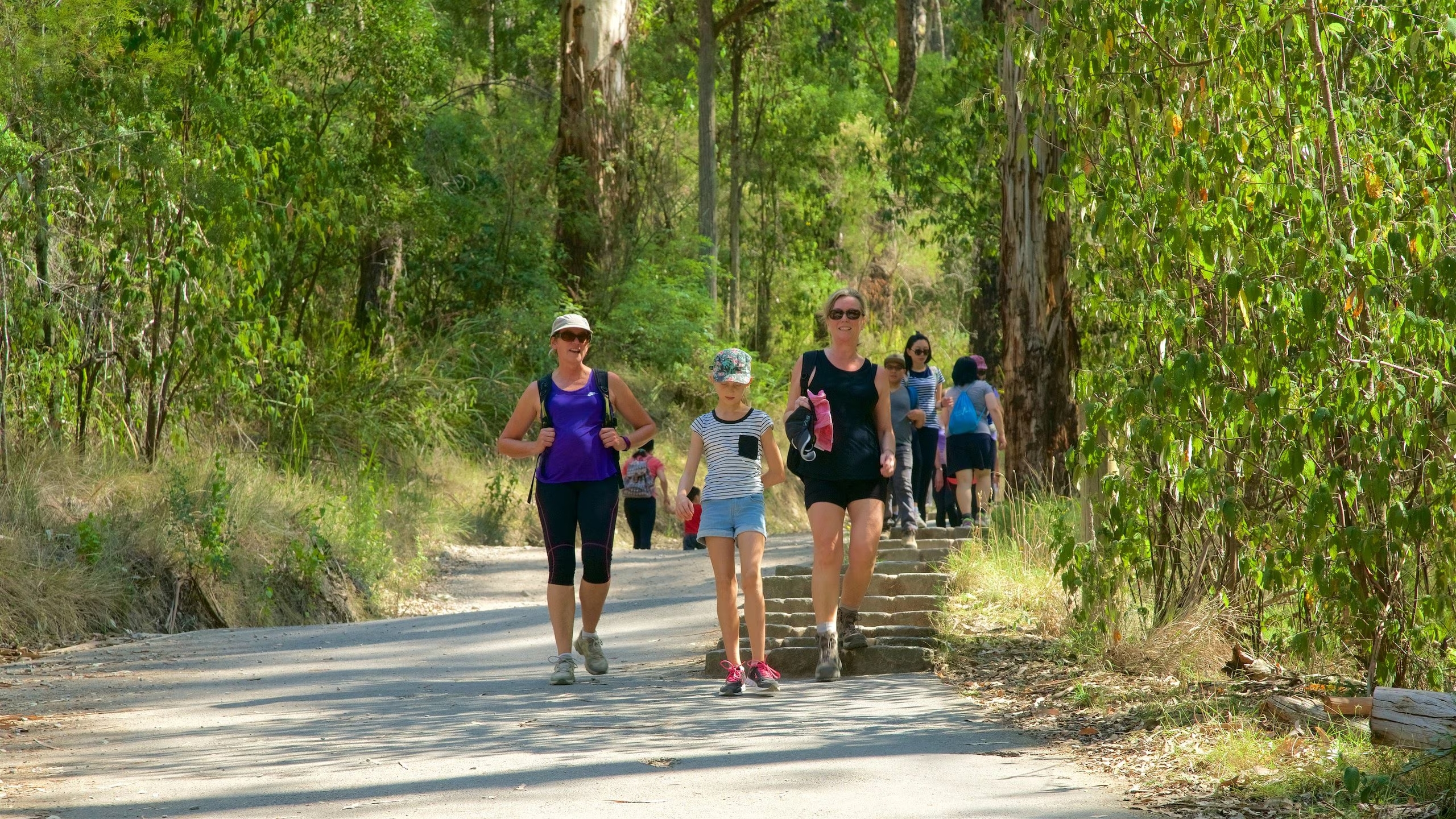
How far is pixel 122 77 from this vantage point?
488 inches

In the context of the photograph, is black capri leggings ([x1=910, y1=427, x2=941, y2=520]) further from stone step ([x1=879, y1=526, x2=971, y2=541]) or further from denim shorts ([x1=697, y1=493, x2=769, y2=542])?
denim shorts ([x1=697, y1=493, x2=769, y2=542])

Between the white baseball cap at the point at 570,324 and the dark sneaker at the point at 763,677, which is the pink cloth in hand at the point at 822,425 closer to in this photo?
the dark sneaker at the point at 763,677

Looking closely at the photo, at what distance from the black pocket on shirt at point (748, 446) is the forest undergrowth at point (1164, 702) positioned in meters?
1.60

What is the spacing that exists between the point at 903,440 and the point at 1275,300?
7065mm

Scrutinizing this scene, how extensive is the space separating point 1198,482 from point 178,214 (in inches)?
370

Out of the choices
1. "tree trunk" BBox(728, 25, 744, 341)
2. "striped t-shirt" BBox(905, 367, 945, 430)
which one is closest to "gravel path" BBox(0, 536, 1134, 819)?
"striped t-shirt" BBox(905, 367, 945, 430)

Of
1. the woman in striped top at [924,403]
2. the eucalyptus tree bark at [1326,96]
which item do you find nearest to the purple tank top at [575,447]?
the eucalyptus tree bark at [1326,96]

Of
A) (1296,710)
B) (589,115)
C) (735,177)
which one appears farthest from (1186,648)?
(735,177)

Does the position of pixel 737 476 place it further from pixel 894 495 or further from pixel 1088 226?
pixel 894 495

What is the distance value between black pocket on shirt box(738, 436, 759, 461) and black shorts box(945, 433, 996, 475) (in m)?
6.35

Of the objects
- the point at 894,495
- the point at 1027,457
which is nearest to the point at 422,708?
the point at 894,495

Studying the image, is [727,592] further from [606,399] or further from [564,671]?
[606,399]

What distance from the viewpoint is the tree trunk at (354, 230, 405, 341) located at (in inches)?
806

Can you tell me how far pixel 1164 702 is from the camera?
689 cm
